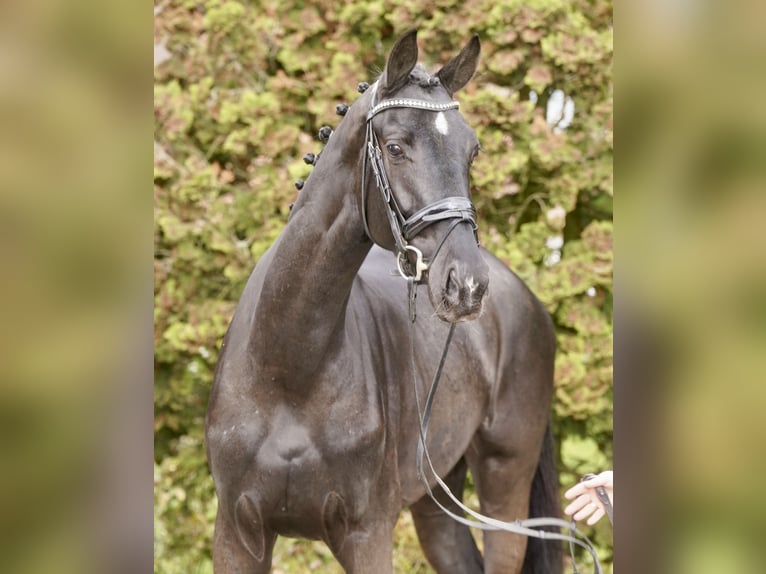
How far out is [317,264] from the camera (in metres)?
2.26

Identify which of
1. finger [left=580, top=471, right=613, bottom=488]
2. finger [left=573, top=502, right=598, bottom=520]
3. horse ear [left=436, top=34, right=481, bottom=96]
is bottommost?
finger [left=573, top=502, right=598, bottom=520]

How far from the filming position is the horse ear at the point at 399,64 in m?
2.05

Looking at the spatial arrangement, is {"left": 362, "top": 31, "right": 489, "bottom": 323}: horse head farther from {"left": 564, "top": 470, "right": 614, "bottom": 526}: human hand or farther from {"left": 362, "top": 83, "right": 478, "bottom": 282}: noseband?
{"left": 564, "top": 470, "right": 614, "bottom": 526}: human hand

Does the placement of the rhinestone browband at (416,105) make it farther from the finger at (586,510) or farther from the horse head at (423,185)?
the finger at (586,510)

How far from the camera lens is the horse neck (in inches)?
88.0

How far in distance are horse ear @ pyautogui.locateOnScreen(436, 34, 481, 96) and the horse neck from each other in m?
0.23

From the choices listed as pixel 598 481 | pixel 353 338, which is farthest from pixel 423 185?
pixel 598 481

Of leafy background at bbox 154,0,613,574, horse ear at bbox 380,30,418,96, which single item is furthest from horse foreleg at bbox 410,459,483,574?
horse ear at bbox 380,30,418,96

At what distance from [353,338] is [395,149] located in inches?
24.1

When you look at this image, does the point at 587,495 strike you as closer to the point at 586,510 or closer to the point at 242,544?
the point at 586,510
